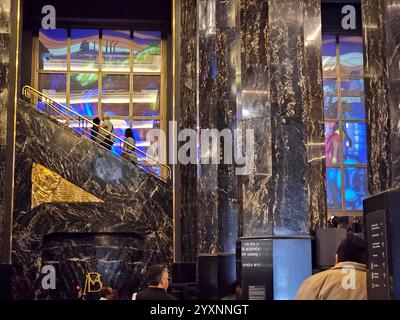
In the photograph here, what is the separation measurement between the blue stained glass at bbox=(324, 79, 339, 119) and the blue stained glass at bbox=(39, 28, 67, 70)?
6516 millimetres

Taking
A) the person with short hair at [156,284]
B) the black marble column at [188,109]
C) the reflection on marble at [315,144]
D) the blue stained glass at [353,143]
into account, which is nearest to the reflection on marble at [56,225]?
the black marble column at [188,109]

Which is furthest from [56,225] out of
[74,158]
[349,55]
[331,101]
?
[349,55]

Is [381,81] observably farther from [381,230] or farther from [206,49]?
[206,49]

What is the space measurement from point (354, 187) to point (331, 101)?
2.24 meters

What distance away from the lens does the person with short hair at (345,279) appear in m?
4.50

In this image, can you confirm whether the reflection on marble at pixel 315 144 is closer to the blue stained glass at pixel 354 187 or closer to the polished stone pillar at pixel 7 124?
the polished stone pillar at pixel 7 124

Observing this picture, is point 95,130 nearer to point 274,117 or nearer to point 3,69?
point 3,69

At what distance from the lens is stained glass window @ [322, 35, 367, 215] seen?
57.6ft

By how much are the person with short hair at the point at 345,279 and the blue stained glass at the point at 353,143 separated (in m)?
13.3
